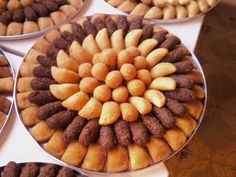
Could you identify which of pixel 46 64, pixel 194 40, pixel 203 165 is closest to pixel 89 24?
pixel 46 64

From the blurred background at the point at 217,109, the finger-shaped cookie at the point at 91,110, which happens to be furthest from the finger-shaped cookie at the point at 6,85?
the blurred background at the point at 217,109

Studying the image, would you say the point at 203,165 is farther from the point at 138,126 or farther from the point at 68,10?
the point at 68,10

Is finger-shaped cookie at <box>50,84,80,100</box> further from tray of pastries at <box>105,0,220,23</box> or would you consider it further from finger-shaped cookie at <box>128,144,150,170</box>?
tray of pastries at <box>105,0,220,23</box>

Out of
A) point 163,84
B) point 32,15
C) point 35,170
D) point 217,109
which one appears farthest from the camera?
point 217,109

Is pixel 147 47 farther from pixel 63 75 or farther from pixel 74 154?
pixel 74 154

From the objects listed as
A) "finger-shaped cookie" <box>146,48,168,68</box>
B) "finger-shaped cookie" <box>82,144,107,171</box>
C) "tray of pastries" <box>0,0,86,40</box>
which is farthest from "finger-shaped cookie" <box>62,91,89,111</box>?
"tray of pastries" <box>0,0,86,40</box>

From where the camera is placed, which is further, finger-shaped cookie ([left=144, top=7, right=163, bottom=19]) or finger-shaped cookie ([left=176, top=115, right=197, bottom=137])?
finger-shaped cookie ([left=144, top=7, right=163, bottom=19])

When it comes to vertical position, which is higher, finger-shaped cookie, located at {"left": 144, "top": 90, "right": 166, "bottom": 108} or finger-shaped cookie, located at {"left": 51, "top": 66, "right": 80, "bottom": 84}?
Result: finger-shaped cookie, located at {"left": 51, "top": 66, "right": 80, "bottom": 84}

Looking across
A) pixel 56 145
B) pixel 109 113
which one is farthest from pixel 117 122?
pixel 56 145
